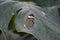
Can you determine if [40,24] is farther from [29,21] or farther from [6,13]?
[6,13]

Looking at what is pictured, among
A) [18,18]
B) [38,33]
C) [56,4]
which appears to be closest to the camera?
[38,33]

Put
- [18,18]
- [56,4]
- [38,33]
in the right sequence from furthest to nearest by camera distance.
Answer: [56,4] < [18,18] < [38,33]

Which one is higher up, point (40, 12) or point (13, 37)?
point (40, 12)

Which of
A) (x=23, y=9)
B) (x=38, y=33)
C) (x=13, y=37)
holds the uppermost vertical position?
(x=23, y=9)

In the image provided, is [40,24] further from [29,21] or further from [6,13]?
[6,13]

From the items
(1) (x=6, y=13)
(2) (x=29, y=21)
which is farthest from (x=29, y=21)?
(1) (x=6, y=13)

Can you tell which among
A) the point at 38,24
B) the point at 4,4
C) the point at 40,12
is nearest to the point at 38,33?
the point at 38,24

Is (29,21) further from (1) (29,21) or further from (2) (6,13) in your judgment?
(2) (6,13)

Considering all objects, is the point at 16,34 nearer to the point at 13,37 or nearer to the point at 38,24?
the point at 13,37
